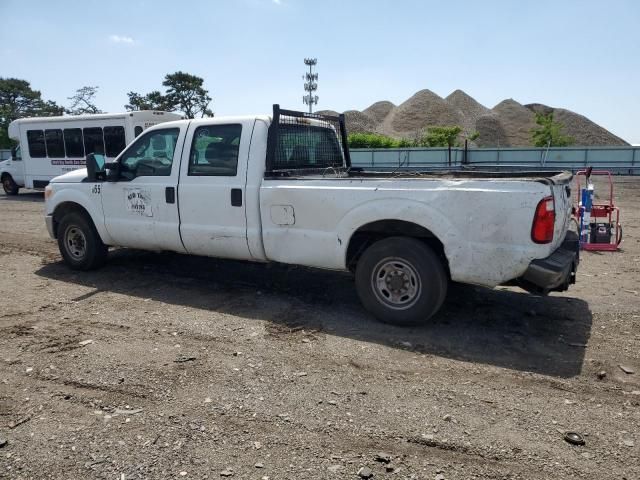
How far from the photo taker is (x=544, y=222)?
13.8 ft

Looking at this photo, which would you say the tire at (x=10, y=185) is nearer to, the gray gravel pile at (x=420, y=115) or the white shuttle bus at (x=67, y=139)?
the white shuttle bus at (x=67, y=139)

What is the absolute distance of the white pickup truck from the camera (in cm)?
441

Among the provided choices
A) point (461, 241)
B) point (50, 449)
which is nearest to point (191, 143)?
point (461, 241)

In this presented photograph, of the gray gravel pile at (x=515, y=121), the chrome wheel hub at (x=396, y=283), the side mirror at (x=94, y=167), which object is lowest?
the chrome wheel hub at (x=396, y=283)

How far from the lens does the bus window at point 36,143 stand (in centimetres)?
1772

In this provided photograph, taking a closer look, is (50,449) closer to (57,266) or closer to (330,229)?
(330,229)

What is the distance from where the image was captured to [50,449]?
3.09 meters

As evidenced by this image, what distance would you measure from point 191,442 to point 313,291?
3279mm

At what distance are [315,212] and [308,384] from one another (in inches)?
75.5

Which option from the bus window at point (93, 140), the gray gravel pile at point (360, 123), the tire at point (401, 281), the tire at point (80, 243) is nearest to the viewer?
the tire at point (401, 281)

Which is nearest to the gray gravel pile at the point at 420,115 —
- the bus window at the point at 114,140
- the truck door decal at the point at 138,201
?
the bus window at the point at 114,140

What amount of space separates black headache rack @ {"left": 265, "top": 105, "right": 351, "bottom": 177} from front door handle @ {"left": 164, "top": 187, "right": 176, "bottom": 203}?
132 centimetres

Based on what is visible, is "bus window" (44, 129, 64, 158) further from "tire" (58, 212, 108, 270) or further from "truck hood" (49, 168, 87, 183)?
"tire" (58, 212, 108, 270)

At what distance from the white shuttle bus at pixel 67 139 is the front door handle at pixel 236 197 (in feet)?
35.9
